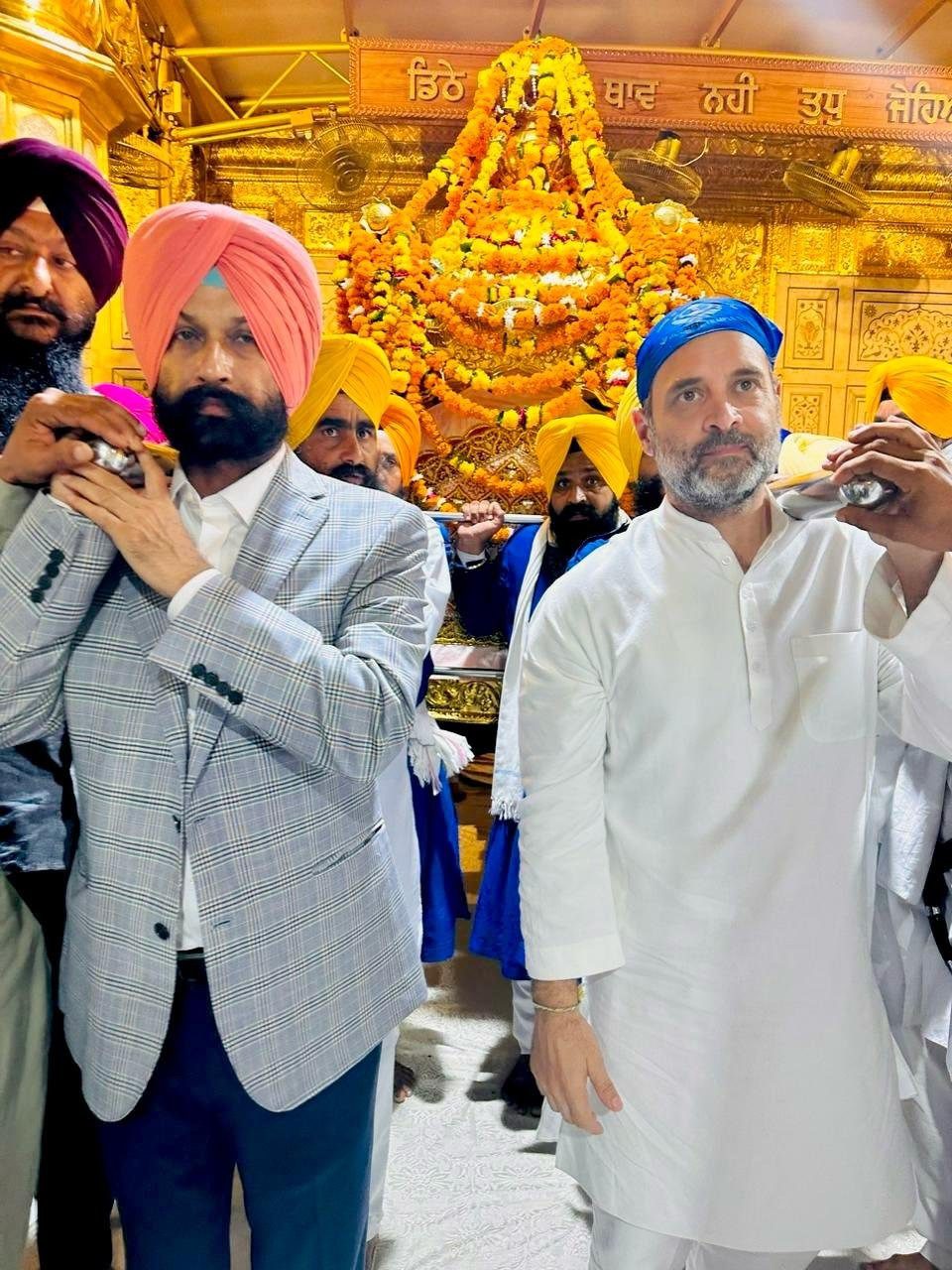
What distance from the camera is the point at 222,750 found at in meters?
1.10

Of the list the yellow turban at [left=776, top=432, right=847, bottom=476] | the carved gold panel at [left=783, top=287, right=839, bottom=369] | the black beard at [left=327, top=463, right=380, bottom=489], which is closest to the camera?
the black beard at [left=327, top=463, right=380, bottom=489]

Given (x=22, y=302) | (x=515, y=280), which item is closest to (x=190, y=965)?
(x=22, y=302)

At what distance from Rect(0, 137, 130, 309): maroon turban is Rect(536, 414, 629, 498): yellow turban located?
159cm

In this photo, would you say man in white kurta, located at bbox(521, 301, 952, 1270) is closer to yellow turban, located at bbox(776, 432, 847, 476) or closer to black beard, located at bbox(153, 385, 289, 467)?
black beard, located at bbox(153, 385, 289, 467)

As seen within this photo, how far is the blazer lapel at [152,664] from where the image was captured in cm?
108

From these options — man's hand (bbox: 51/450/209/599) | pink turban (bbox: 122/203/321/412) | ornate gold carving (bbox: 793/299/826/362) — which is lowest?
man's hand (bbox: 51/450/209/599)

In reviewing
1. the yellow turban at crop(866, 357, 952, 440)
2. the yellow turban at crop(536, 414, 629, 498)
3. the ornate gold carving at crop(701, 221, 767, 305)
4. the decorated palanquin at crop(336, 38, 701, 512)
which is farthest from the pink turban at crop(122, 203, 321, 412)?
the ornate gold carving at crop(701, 221, 767, 305)

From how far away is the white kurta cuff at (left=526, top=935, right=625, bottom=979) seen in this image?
1.31 metres

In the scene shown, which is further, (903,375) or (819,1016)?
(903,375)

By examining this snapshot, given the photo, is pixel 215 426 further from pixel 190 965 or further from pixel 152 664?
pixel 190 965

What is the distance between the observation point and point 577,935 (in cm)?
132

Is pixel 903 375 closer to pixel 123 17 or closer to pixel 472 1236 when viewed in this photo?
pixel 472 1236

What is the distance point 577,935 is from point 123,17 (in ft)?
20.3

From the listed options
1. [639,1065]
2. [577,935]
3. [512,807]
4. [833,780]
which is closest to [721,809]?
[833,780]
